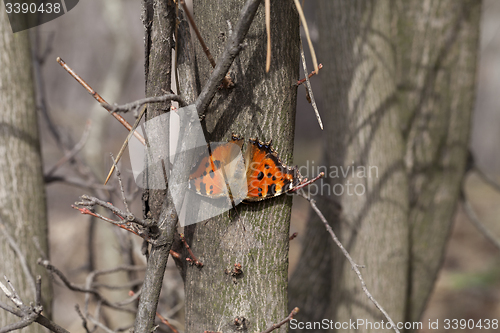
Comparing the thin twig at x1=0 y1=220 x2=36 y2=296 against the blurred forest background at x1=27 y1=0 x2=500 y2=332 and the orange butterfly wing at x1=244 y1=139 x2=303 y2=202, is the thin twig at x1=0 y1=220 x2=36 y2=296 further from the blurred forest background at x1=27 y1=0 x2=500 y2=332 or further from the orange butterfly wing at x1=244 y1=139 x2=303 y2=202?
the orange butterfly wing at x1=244 y1=139 x2=303 y2=202

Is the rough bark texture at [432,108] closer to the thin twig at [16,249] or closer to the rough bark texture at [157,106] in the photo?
the rough bark texture at [157,106]

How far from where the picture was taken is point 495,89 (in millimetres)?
11539

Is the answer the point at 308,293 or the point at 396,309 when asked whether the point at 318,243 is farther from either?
the point at 396,309

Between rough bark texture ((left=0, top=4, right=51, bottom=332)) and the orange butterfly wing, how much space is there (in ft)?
4.21

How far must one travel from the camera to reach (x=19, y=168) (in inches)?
63.9

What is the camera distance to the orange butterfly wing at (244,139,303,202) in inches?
35.9

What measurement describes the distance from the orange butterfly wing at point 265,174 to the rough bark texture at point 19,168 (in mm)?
1282

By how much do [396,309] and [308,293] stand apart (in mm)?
639

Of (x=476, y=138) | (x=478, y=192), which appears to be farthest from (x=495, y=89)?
(x=478, y=192)

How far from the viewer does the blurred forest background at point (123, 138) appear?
4.10 metres

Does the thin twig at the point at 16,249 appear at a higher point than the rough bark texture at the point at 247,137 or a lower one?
lower

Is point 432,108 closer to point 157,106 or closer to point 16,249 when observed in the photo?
point 157,106

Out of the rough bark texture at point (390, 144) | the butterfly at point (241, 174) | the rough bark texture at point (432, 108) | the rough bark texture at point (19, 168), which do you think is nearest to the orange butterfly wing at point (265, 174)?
the butterfly at point (241, 174)

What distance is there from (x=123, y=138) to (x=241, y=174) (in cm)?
289
